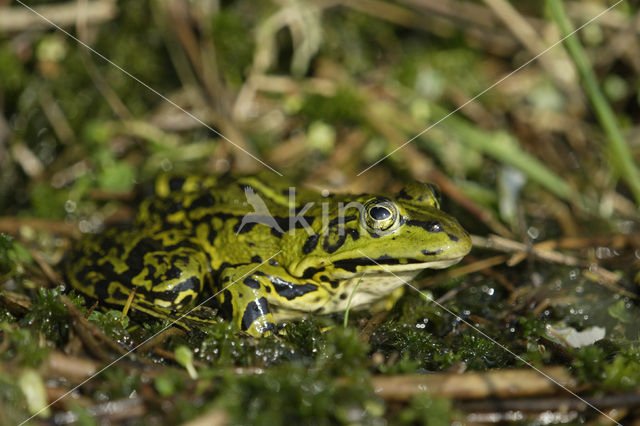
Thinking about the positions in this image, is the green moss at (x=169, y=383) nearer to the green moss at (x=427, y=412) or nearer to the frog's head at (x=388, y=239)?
the green moss at (x=427, y=412)

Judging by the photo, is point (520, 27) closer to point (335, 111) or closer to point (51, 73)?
point (335, 111)

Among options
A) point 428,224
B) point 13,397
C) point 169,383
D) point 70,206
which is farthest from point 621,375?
point 70,206

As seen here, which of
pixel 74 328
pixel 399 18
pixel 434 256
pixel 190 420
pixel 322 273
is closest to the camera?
pixel 190 420

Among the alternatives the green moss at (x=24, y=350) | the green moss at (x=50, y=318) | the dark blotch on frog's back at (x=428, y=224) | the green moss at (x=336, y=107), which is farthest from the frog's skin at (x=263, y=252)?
the green moss at (x=336, y=107)

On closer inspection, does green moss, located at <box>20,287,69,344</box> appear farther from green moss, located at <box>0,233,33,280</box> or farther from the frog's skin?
green moss, located at <box>0,233,33,280</box>

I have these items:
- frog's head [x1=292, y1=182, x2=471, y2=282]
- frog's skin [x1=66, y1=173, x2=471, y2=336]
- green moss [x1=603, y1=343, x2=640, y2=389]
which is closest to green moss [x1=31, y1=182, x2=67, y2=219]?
frog's skin [x1=66, y1=173, x2=471, y2=336]

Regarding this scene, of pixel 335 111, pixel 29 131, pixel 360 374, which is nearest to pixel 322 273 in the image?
pixel 360 374

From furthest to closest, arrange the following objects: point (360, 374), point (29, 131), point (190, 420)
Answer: point (29, 131) < point (360, 374) < point (190, 420)

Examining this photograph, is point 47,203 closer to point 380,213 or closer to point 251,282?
point 251,282
